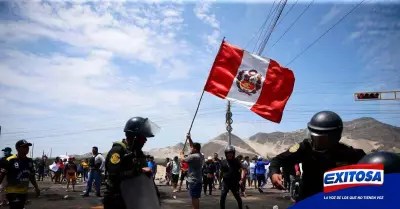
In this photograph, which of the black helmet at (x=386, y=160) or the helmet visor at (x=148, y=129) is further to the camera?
the helmet visor at (x=148, y=129)

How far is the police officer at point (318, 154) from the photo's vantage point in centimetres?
291

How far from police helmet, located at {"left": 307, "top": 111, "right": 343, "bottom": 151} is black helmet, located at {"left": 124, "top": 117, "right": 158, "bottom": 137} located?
1898 millimetres

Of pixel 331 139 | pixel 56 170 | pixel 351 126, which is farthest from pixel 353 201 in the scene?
pixel 351 126

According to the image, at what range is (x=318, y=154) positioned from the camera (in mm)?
3178

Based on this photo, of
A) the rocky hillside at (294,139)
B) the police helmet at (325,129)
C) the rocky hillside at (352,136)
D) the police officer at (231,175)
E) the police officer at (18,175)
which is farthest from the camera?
the rocky hillside at (352,136)

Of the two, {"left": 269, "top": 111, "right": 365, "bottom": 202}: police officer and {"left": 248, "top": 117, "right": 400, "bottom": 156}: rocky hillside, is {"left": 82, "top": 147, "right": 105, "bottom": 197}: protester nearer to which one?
{"left": 269, "top": 111, "right": 365, "bottom": 202}: police officer

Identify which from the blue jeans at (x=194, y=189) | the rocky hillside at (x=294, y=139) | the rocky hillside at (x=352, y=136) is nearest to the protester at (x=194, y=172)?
the blue jeans at (x=194, y=189)

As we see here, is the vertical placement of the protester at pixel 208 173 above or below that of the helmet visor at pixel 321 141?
below

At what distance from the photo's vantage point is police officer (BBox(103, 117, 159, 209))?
3545 millimetres

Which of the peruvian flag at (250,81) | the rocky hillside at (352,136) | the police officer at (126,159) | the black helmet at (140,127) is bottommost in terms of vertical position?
the police officer at (126,159)

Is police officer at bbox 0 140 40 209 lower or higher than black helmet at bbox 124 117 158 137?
lower

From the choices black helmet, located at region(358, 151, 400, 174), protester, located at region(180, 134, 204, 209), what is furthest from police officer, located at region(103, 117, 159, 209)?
protester, located at region(180, 134, 204, 209)

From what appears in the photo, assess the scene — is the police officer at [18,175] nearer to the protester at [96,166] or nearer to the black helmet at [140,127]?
the black helmet at [140,127]

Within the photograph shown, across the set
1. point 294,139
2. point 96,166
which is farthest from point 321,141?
point 294,139
